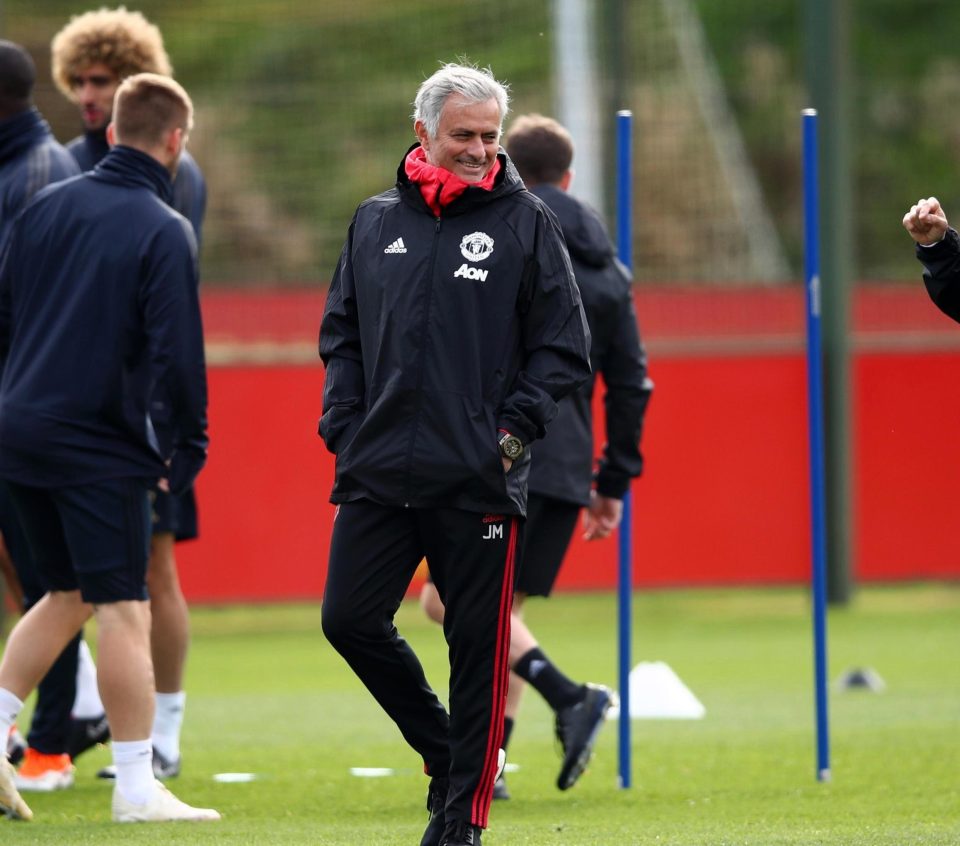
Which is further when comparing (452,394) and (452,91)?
(452,91)

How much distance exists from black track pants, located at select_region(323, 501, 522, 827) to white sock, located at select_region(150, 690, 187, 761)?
6.91ft

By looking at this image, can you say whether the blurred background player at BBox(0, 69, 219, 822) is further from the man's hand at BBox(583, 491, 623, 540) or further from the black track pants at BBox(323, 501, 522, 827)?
the man's hand at BBox(583, 491, 623, 540)

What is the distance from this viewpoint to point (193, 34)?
22906 millimetres

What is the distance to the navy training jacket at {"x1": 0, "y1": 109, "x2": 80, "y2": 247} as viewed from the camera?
20.8 ft

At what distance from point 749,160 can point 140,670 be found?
763 inches

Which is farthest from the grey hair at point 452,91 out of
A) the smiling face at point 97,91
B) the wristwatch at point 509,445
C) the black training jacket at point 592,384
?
the smiling face at point 97,91

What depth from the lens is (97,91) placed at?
6.85 metres

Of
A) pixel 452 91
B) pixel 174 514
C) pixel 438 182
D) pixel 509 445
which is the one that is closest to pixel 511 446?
pixel 509 445

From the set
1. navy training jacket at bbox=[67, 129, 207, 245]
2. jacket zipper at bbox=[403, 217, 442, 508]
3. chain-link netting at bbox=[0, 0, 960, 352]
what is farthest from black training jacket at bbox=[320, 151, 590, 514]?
chain-link netting at bbox=[0, 0, 960, 352]

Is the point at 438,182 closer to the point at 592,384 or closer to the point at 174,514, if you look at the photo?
the point at 592,384

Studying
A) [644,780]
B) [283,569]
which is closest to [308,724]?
[644,780]

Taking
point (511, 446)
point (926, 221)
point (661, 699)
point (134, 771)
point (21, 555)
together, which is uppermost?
point (926, 221)

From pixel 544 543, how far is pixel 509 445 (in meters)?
1.76

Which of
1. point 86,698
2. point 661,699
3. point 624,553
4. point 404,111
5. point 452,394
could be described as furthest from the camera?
point 404,111
